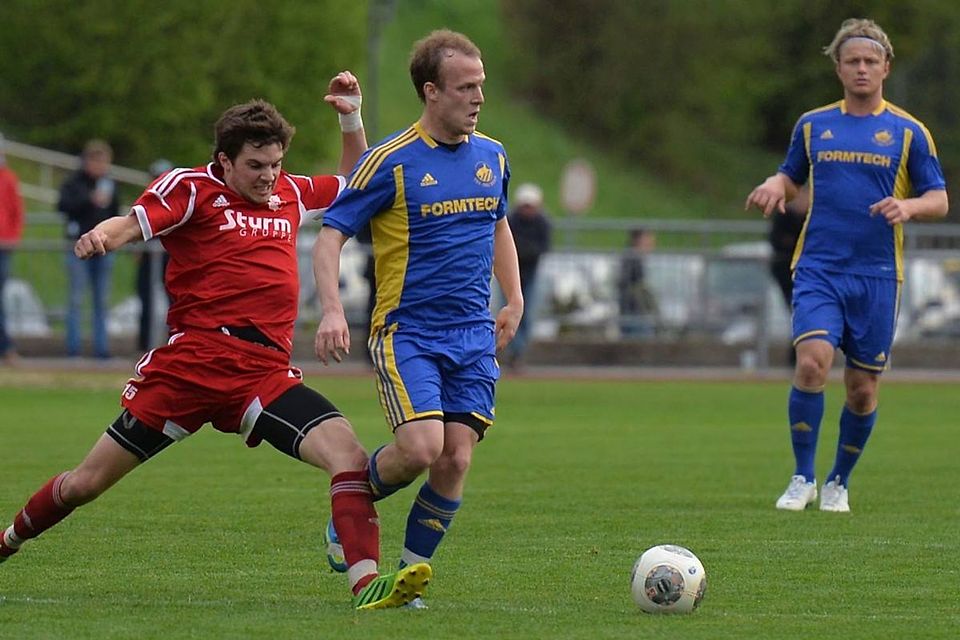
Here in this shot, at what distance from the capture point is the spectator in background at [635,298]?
22.7 meters

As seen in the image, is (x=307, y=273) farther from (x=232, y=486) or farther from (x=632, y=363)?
(x=232, y=486)

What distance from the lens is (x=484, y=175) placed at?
725 cm

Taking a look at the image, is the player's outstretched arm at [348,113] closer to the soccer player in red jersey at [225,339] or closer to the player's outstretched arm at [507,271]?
the soccer player in red jersey at [225,339]

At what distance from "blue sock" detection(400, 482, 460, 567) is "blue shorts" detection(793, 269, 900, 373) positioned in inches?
140

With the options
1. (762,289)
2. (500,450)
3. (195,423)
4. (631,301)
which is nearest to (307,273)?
(631,301)

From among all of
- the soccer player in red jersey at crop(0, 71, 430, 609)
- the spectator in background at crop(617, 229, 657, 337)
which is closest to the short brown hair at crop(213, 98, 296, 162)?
the soccer player in red jersey at crop(0, 71, 430, 609)

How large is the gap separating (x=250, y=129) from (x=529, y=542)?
2.61m

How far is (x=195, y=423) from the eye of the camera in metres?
7.32

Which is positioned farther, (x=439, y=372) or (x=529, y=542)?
(x=529, y=542)

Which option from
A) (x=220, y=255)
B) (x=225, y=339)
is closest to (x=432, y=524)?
(x=225, y=339)

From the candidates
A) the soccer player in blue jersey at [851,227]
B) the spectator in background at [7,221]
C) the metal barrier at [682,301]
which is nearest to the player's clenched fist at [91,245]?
the soccer player in blue jersey at [851,227]

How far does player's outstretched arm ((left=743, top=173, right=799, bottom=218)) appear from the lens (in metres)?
9.88

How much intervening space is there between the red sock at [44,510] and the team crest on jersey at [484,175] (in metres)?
1.98

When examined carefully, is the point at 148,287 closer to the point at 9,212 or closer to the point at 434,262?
the point at 9,212
